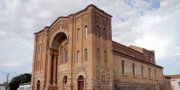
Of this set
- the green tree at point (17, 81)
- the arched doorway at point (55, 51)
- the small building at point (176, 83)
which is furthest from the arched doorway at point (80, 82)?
the green tree at point (17, 81)

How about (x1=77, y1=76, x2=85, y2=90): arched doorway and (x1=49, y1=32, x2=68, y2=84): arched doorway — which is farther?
(x1=49, y1=32, x2=68, y2=84): arched doorway

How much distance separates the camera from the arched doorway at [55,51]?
107ft

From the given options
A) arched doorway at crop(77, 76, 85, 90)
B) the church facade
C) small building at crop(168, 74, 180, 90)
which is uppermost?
the church facade

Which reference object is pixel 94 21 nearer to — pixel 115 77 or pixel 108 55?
pixel 108 55

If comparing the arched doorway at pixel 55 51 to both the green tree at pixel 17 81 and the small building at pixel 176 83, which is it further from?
the small building at pixel 176 83

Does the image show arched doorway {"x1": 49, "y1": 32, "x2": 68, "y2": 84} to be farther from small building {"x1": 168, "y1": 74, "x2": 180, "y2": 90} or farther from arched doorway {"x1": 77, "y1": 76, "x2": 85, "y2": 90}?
small building {"x1": 168, "y1": 74, "x2": 180, "y2": 90}

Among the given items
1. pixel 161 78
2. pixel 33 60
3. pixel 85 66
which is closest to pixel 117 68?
pixel 85 66

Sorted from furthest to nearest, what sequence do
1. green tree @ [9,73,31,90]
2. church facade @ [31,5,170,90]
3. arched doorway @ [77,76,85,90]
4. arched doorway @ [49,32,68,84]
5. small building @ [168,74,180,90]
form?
1. green tree @ [9,73,31,90]
2. small building @ [168,74,180,90]
3. arched doorway @ [49,32,68,84]
4. arched doorway @ [77,76,85,90]
5. church facade @ [31,5,170,90]

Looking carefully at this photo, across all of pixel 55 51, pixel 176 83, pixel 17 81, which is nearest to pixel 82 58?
pixel 55 51

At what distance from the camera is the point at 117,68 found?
3127 cm

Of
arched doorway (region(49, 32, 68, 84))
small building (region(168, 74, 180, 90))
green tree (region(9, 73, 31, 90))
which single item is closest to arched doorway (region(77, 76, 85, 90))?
arched doorway (region(49, 32, 68, 84))

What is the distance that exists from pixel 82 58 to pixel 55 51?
762 centimetres

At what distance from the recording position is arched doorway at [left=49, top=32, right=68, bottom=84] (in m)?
32.6

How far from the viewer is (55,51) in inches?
1319
